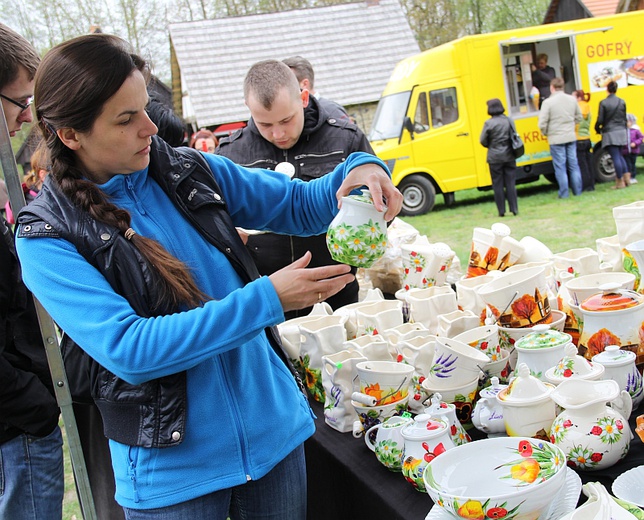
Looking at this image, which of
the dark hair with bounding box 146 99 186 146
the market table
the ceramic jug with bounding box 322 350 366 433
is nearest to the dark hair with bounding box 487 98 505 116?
the dark hair with bounding box 146 99 186 146

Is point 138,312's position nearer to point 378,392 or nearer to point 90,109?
point 90,109

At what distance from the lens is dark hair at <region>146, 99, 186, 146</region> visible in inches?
108

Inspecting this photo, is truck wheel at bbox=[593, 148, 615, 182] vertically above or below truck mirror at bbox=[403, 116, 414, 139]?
below

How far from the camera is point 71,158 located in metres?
1.28

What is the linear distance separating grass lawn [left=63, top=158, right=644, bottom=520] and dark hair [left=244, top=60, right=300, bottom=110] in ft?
13.1

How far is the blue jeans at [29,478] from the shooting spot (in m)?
1.59

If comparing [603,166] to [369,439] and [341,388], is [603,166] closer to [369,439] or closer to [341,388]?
[341,388]

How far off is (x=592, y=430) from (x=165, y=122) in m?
2.14

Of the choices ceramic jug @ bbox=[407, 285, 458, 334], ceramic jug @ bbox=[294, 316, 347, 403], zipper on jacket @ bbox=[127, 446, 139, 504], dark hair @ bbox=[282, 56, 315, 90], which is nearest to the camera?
zipper on jacket @ bbox=[127, 446, 139, 504]

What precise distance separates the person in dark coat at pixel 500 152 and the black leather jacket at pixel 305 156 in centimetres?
654

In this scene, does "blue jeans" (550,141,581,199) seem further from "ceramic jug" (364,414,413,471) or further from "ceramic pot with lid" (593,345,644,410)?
"ceramic jug" (364,414,413,471)

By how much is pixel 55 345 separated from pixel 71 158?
0.57m

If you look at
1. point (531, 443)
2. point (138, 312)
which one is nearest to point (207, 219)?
point (138, 312)

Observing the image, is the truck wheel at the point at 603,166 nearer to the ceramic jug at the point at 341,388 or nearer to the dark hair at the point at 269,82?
the dark hair at the point at 269,82
